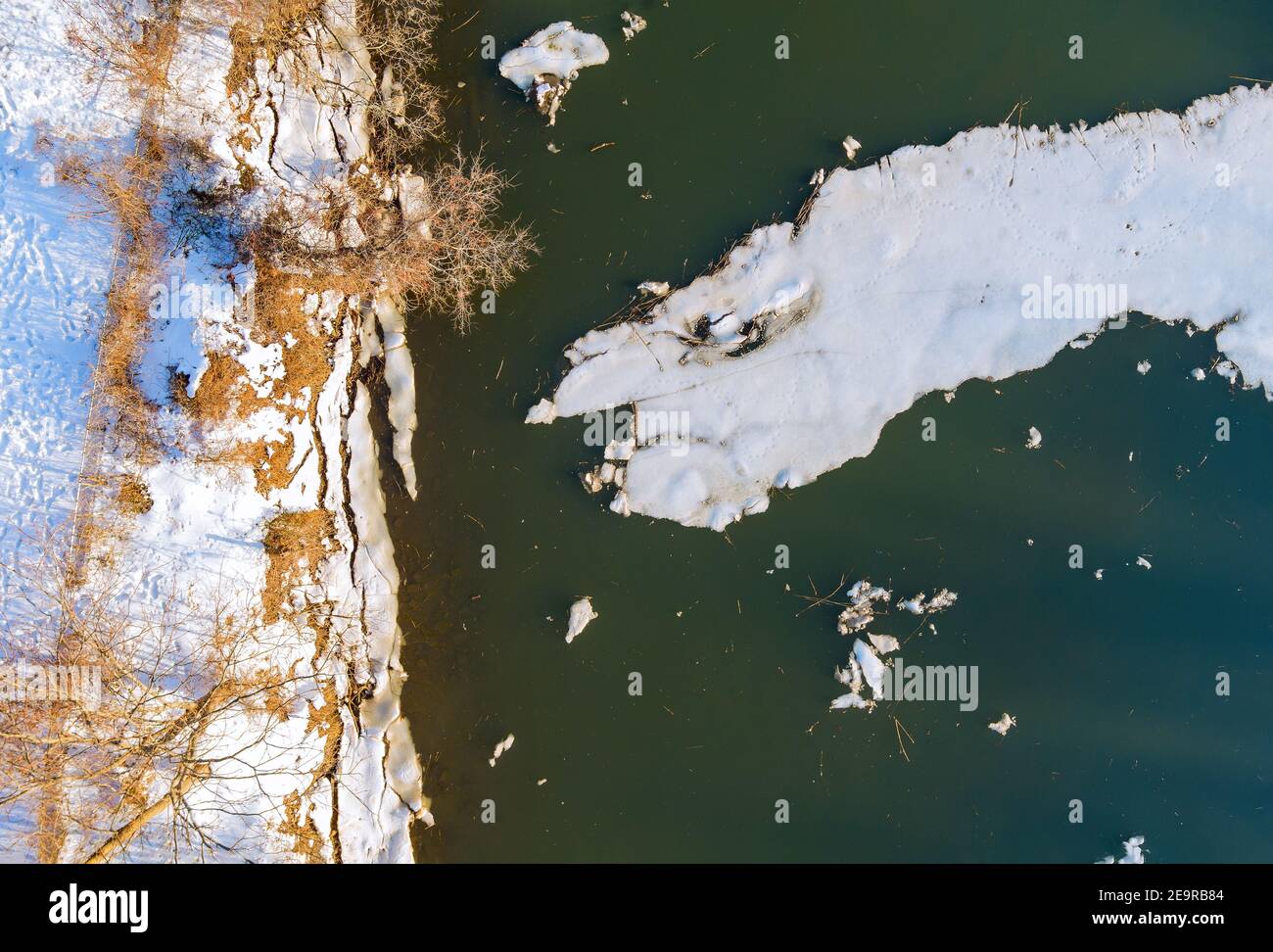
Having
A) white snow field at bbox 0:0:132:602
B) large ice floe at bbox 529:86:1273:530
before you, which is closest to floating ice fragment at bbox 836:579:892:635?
large ice floe at bbox 529:86:1273:530

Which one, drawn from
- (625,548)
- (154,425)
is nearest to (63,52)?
(154,425)

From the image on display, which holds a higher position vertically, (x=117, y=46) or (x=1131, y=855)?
(x=117, y=46)

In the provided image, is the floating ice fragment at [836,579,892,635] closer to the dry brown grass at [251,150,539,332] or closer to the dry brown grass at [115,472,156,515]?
the dry brown grass at [251,150,539,332]

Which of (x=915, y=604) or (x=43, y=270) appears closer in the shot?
(x=43, y=270)

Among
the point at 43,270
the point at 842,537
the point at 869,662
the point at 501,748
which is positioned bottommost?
the point at 501,748

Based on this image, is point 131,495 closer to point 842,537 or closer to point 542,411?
point 542,411

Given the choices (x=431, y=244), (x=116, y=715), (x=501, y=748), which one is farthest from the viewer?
(x=501, y=748)

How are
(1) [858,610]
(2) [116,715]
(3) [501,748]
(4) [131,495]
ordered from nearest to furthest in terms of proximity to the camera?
(2) [116,715]
(4) [131,495]
(1) [858,610]
(3) [501,748]

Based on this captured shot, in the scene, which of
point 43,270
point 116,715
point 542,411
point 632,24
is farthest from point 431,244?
point 116,715
